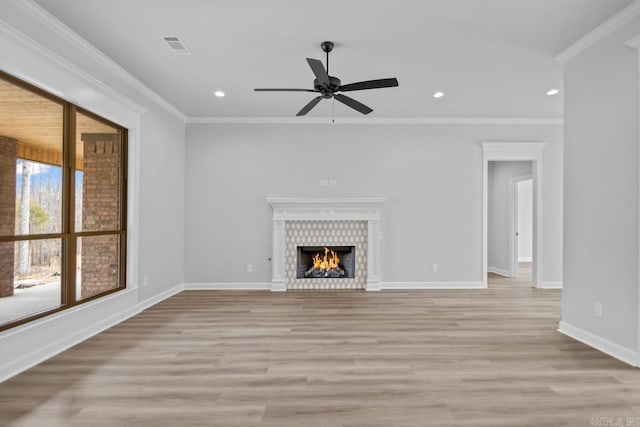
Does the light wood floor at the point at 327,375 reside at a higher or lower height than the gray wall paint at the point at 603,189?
lower

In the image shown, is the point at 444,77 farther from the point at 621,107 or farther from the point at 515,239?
the point at 515,239

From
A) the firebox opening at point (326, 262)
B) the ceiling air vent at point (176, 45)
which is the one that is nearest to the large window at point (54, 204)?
the ceiling air vent at point (176, 45)

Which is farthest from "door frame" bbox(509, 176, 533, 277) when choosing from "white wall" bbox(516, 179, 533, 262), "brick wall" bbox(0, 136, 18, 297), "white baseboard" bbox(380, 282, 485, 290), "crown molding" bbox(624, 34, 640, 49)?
"brick wall" bbox(0, 136, 18, 297)

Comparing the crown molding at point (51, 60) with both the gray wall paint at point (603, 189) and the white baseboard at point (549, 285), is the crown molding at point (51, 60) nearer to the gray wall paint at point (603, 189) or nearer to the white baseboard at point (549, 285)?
the gray wall paint at point (603, 189)

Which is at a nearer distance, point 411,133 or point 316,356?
point 316,356

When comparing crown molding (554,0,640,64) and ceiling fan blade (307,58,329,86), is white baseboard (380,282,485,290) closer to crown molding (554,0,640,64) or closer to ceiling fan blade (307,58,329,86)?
crown molding (554,0,640,64)

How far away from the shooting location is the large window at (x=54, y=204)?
2674mm

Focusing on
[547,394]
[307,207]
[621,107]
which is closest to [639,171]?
[621,107]

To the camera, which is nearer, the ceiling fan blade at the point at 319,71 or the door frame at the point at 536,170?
the ceiling fan blade at the point at 319,71

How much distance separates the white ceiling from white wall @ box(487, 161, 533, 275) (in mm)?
2449

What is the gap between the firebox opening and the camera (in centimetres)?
585

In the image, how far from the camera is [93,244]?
12.2ft

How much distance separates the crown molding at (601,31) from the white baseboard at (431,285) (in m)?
3.41

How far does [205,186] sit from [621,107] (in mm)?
5163
